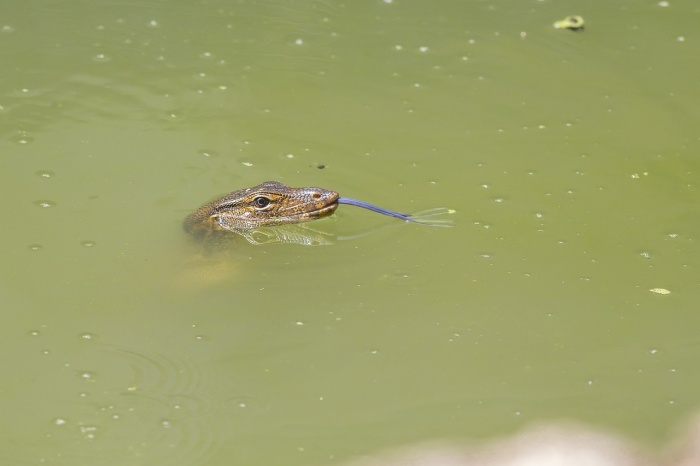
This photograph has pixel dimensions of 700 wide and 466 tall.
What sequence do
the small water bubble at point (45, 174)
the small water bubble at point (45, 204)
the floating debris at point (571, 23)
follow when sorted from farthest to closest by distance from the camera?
the floating debris at point (571, 23)
the small water bubble at point (45, 174)
the small water bubble at point (45, 204)

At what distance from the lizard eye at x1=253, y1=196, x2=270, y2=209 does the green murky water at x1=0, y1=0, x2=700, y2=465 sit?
0.82 feet

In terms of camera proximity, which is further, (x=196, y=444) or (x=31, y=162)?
(x=31, y=162)

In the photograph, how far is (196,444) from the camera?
340cm

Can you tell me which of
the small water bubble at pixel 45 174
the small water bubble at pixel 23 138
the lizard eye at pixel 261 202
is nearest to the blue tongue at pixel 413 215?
the lizard eye at pixel 261 202

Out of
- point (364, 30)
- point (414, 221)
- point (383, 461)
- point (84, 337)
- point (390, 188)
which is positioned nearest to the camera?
point (383, 461)

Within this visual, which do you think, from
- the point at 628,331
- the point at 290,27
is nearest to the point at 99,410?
the point at 628,331

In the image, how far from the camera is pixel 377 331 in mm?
4012

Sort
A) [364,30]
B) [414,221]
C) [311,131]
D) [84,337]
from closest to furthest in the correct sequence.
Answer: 1. [84,337]
2. [414,221]
3. [311,131]
4. [364,30]

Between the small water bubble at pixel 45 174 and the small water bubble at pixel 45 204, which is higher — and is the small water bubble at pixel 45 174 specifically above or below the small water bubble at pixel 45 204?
above

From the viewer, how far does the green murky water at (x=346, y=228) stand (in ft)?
11.8

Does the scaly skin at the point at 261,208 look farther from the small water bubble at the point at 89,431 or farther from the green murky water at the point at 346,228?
the small water bubble at the point at 89,431

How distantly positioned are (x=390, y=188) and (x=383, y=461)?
6.77 feet

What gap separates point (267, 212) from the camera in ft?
15.5

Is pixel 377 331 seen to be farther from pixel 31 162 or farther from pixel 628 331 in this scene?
pixel 31 162
